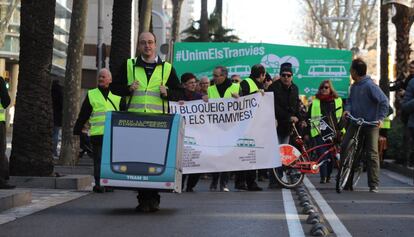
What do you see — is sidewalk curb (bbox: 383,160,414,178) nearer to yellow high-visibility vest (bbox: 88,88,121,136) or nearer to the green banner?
the green banner

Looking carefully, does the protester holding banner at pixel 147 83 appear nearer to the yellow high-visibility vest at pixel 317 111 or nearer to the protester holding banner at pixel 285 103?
the protester holding banner at pixel 285 103

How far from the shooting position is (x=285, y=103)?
1605cm

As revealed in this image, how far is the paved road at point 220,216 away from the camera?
9.37m

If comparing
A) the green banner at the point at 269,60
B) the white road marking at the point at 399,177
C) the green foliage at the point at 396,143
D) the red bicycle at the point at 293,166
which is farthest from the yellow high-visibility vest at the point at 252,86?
the green banner at the point at 269,60

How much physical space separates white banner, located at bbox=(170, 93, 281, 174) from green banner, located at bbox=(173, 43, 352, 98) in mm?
11190

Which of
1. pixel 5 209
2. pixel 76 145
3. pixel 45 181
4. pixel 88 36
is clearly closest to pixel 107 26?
pixel 88 36

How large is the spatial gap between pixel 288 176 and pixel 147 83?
5407mm

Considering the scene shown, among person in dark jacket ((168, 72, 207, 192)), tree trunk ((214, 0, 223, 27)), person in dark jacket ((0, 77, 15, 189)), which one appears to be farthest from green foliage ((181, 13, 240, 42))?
person in dark jacket ((0, 77, 15, 189))

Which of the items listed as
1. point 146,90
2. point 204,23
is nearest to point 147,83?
point 146,90

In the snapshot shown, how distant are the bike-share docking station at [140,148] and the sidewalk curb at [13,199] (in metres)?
1.33

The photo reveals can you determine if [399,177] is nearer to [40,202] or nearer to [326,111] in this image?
[326,111]

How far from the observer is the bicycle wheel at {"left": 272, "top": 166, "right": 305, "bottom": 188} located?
51.5 feet

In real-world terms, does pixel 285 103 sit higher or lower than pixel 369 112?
higher

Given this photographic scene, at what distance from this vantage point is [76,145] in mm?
20234
